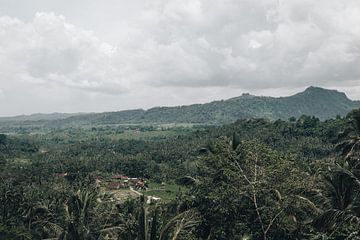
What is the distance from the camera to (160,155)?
13738 cm

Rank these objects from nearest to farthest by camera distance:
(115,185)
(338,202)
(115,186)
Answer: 1. (338,202)
2. (115,186)
3. (115,185)

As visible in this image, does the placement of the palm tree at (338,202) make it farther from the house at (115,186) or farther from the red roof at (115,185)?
the red roof at (115,185)

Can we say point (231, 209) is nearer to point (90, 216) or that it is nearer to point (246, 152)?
point (246, 152)

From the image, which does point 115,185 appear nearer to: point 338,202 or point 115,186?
point 115,186

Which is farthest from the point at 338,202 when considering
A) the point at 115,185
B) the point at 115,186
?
the point at 115,185

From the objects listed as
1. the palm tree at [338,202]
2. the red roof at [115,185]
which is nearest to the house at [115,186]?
the red roof at [115,185]

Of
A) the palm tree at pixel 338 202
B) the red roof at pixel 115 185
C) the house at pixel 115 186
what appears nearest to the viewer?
the palm tree at pixel 338 202

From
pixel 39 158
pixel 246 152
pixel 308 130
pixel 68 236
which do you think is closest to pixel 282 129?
pixel 308 130

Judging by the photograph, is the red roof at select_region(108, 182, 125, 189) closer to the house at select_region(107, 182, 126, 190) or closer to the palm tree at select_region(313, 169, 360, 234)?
the house at select_region(107, 182, 126, 190)

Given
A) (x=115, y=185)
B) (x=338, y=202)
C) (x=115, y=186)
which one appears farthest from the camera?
(x=115, y=185)

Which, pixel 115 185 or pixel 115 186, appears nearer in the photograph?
pixel 115 186

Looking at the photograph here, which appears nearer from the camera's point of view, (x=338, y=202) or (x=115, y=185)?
(x=338, y=202)

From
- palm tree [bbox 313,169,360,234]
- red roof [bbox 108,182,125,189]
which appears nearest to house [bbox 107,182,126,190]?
red roof [bbox 108,182,125,189]

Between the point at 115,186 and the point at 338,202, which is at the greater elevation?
the point at 338,202
